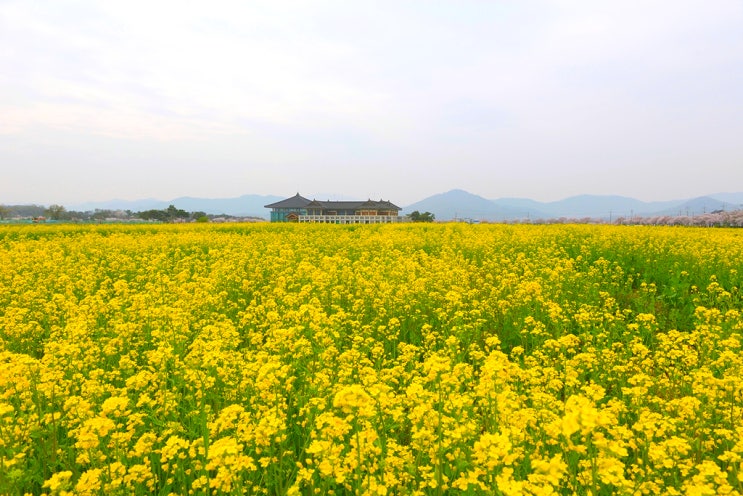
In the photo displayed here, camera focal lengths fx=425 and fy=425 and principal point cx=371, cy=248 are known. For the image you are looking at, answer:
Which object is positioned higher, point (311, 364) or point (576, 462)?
point (311, 364)

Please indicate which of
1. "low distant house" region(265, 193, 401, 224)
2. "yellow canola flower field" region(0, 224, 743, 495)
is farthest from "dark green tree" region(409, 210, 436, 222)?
"yellow canola flower field" region(0, 224, 743, 495)

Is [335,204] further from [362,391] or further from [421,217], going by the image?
[362,391]

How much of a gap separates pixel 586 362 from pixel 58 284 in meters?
10.4

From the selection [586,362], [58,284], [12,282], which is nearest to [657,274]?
[586,362]

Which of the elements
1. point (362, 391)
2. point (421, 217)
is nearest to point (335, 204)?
point (421, 217)

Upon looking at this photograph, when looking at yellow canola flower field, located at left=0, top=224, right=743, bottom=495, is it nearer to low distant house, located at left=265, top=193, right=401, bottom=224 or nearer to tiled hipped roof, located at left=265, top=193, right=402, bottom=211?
low distant house, located at left=265, top=193, right=401, bottom=224

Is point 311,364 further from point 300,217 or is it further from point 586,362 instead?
point 300,217

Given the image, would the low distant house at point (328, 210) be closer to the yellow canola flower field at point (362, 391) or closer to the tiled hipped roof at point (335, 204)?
the tiled hipped roof at point (335, 204)

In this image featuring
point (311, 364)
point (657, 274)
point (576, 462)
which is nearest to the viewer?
point (576, 462)

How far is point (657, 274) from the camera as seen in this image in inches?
444

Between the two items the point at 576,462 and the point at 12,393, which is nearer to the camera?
the point at 576,462

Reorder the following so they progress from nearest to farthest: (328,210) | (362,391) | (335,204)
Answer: (362,391) → (328,210) → (335,204)

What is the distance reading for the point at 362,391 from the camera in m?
2.64

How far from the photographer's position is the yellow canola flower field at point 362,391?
2.88 m
